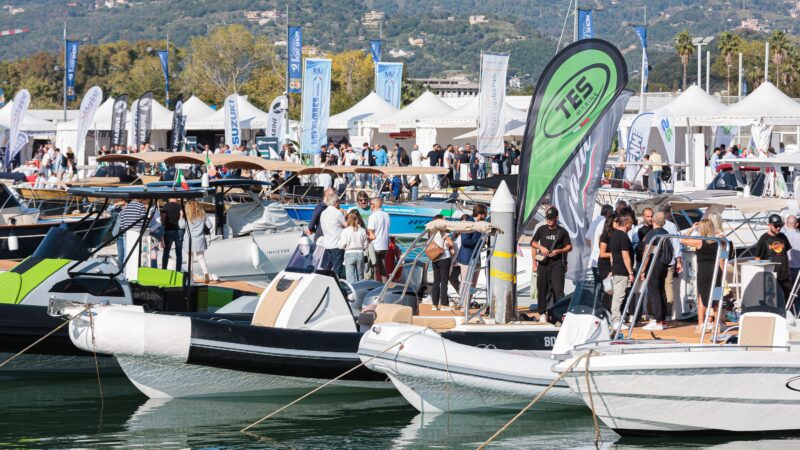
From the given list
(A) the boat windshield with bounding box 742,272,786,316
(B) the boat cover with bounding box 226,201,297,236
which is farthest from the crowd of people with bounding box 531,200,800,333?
(B) the boat cover with bounding box 226,201,297,236

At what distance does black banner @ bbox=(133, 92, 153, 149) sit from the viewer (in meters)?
41.2

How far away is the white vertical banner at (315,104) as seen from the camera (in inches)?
1425

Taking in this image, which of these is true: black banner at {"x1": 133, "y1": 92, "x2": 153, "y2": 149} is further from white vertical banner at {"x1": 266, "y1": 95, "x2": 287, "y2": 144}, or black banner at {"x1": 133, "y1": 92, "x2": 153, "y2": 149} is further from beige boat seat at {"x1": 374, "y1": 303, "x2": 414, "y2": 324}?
beige boat seat at {"x1": 374, "y1": 303, "x2": 414, "y2": 324}

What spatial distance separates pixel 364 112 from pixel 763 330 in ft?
122

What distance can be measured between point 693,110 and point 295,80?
45.4 feet

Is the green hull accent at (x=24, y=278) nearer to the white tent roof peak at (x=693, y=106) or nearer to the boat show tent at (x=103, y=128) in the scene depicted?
the white tent roof peak at (x=693, y=106)

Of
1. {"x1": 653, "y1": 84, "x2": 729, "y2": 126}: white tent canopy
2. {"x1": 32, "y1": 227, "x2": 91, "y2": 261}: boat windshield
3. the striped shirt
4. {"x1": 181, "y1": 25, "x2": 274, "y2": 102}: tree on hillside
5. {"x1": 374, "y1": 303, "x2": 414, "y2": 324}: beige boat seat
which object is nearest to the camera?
{"x1": 374, "y1": 303, "x2": 414, "y2": 324}: beige boat seat

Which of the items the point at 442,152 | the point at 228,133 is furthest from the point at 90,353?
the point at 228,133

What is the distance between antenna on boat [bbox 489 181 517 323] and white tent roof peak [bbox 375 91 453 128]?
3072cm

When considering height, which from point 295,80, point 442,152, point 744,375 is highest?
point 295,80

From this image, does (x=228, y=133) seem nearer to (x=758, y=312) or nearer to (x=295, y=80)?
(x=295, y=80)

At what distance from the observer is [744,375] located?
35.8 feet

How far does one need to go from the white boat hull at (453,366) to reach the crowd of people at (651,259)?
5.97 feet

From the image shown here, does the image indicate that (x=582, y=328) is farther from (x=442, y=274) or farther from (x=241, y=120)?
(x=241, y=120)
